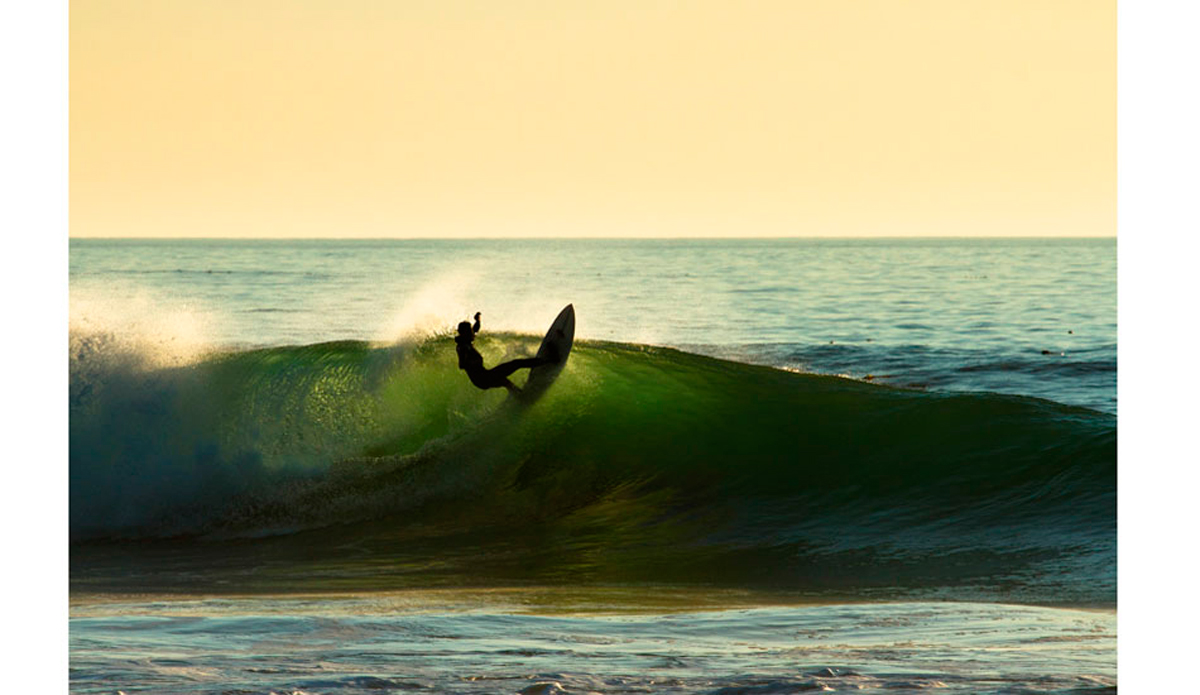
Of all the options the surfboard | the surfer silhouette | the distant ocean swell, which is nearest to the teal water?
the distant ocean swell

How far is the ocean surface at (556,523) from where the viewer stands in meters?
4.30

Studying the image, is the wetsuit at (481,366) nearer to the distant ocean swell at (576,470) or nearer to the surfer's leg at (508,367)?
the surfer's leg at (508,367)

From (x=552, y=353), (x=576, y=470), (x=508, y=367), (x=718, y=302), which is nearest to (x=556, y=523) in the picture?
(x=576, y=470)

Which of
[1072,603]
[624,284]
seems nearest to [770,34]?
[1072,603]

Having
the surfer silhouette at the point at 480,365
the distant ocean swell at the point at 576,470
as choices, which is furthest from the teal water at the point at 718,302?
the surfer silhouette at the point at 480,365

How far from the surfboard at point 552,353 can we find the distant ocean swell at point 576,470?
13 cm

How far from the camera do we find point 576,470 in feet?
29.4

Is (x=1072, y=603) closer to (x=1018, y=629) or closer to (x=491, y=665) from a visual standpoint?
(x=1018, y=629)

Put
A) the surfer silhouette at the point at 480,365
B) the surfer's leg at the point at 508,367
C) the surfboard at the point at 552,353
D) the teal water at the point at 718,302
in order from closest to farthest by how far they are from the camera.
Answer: the surfer silhouette at the point at 480,365
the surfer's leg at the point at 508,367
the surfboard at the point at 552,353
the teal water at the point at 718,302

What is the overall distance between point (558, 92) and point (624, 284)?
18860 mm

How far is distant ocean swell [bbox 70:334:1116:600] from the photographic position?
23.7ft

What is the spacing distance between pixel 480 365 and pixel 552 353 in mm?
1024

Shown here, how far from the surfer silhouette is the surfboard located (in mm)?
89

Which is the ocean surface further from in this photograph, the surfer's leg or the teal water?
the teal water
